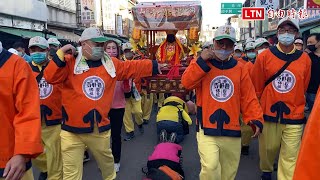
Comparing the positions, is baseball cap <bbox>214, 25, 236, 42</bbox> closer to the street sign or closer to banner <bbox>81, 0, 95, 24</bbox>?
the street sign

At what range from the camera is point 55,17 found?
23141 mm

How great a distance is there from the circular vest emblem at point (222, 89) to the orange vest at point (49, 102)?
188 cm

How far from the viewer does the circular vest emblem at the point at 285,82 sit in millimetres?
4113

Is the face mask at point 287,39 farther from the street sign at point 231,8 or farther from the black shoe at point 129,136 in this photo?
the street sign at point 231,8

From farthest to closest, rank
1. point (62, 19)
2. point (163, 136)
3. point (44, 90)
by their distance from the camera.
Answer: point (62, 19)
point (163, 136)
point (44, 90)

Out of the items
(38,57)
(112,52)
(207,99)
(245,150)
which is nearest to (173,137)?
(245,150)

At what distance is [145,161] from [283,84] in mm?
2621

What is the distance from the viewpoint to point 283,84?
4156mm

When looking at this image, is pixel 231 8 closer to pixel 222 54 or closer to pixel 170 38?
pixel 170 38

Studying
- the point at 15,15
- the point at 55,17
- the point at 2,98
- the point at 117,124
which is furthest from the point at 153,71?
the point at 55,17

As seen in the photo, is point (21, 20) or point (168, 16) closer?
point (168, 16)

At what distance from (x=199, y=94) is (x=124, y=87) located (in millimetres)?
2284

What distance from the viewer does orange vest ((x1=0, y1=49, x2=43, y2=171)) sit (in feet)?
7.65

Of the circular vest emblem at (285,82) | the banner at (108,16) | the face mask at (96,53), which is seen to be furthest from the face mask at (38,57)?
the banner at (108,16)
